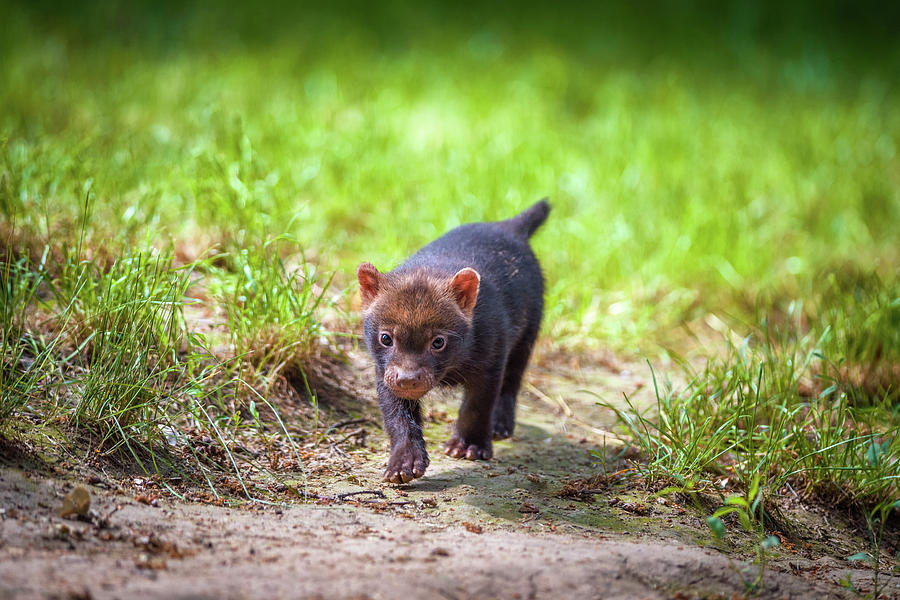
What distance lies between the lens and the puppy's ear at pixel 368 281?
405cm

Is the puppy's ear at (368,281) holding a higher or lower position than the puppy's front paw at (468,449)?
higher

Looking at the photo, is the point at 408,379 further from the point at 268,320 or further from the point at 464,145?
the point at 464,145

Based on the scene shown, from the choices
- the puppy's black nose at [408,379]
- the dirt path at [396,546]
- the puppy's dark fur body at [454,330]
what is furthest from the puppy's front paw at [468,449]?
the puppy's black nose at [408,379]

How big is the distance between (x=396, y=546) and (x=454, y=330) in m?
1.19

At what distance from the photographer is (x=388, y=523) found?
3.29 metres

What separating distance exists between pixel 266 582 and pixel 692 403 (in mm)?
2402

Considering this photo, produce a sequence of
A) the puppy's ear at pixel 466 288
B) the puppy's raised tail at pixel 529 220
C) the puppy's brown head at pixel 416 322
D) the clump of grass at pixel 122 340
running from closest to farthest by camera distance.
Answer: the clump of grass at pixel 122 340 → the puppy's brown head at pixel 416 322 → the puppy's ear at pixel 466 288 → the puppy's raised tail at pixel 529 220

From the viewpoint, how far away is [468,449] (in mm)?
4324

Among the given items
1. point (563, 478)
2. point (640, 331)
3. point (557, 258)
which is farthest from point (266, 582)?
point (557, 258)

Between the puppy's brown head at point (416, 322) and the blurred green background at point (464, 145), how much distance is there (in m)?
0.97

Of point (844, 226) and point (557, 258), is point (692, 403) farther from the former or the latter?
point (844, 226)

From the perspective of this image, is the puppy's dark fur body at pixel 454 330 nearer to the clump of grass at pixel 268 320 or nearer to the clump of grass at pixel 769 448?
the clump of grass at pixel 268 320

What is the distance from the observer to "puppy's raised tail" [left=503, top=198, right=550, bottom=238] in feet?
17.0

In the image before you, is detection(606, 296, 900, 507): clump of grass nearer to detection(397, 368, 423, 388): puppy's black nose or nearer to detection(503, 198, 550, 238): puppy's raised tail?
detection(397, 368, 423, 388): puppy's black nose
